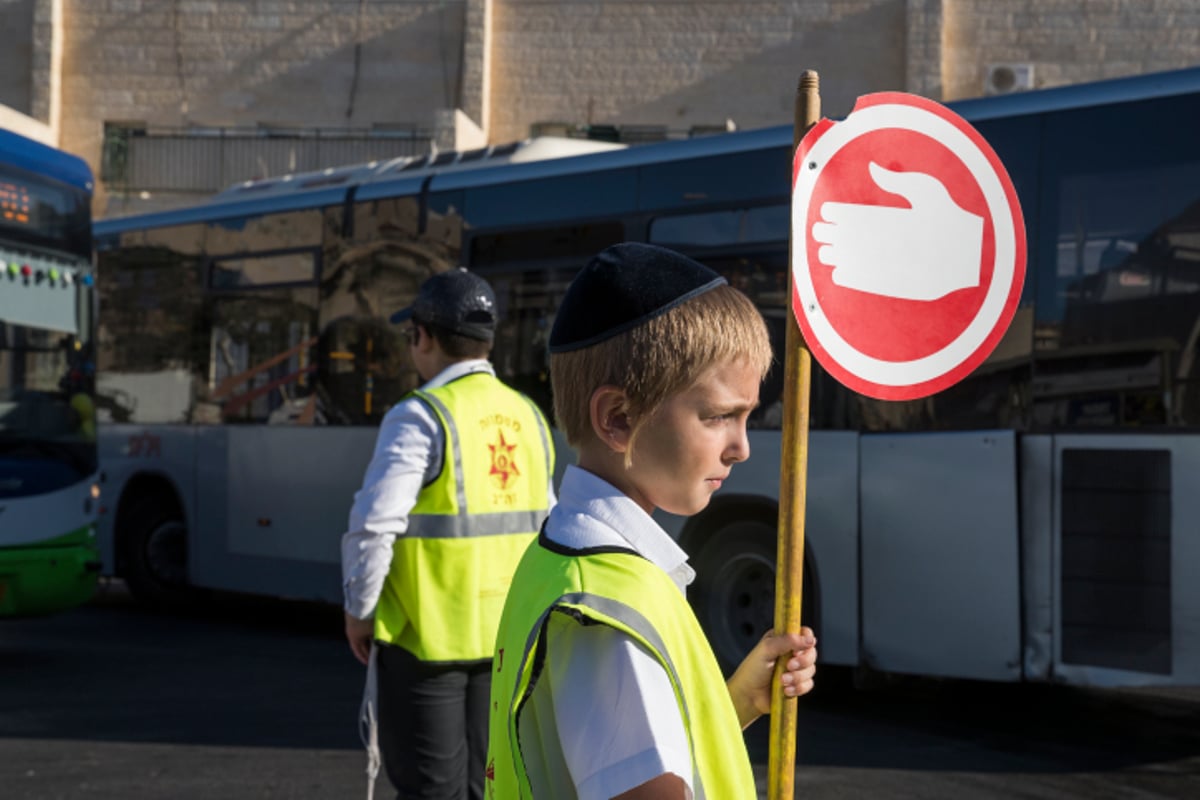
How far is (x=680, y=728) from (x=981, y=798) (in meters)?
4.96

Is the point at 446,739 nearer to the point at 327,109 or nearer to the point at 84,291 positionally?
the point at 84,291

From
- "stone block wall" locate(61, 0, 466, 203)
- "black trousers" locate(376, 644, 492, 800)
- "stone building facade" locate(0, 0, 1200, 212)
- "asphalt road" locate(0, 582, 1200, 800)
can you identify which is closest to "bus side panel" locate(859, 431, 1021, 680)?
"asphalt road" locate(0, 582, 1200, 800)

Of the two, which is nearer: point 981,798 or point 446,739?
point 446,739

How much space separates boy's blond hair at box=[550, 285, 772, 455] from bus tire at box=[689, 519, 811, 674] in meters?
6.51

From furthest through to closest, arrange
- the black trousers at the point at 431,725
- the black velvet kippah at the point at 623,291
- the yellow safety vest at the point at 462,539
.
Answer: the yellow safety vest at the point at 462,539, the black trousers at the point at 431,725, the black velvet kippah at the point at 623,291

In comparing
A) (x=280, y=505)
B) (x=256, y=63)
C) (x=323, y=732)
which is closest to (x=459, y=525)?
(x=323, y=732)

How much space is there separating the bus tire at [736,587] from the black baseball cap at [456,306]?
4.50 metres

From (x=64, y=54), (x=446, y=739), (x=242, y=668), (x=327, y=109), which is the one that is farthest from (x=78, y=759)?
(x=64, y=54)

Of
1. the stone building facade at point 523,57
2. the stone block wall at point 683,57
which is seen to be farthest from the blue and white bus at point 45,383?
the stone block wall at point 683,57

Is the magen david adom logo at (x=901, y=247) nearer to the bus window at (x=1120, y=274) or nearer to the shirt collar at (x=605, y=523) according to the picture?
the shirt collar at (x=605, y=523)

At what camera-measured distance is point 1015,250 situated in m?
2.49

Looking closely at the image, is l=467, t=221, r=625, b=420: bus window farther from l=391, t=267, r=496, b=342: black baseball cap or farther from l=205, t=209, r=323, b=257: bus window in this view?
l=391, t=267, r=496, b=342: black baseball cap

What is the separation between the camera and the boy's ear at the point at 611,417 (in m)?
1.79

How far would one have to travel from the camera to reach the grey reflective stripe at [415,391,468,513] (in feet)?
12.7
